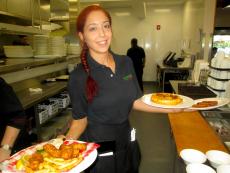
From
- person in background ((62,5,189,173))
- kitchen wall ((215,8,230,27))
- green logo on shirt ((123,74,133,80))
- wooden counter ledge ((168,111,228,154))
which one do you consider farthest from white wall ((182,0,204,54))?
person in background ((62,5,189,173))

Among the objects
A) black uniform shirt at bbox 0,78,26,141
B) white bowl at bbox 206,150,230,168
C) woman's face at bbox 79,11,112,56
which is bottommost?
white bowl at bbox 206,150,230,168

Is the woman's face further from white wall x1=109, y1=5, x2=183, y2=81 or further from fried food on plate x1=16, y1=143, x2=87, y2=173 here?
white wall x1=109, y1=5, x2=183, y2=81

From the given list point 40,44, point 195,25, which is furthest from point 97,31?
point 195,25

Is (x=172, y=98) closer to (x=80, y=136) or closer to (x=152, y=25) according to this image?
(x=80, y=136)

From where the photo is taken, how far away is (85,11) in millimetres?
1213

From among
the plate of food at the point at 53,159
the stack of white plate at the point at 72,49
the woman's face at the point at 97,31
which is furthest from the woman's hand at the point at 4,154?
the stack of white plate at the point at 72,49

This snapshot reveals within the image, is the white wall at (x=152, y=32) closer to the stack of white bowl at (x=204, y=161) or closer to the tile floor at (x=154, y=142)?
the tile floor at (x=154, y=142)

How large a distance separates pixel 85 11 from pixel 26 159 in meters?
0.79

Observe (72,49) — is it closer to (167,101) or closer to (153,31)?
(167,101)

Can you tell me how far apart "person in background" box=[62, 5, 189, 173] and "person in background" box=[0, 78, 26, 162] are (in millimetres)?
307

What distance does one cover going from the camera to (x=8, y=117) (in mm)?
1309

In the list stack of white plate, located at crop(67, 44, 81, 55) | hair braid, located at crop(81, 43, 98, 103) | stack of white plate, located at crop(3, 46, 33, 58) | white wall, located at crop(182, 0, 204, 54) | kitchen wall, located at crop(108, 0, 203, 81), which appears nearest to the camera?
hair braid, located at crop(81, 43, 98, 103)

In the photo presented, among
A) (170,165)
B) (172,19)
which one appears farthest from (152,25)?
(170,165)

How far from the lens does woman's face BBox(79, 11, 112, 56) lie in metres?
1.19
